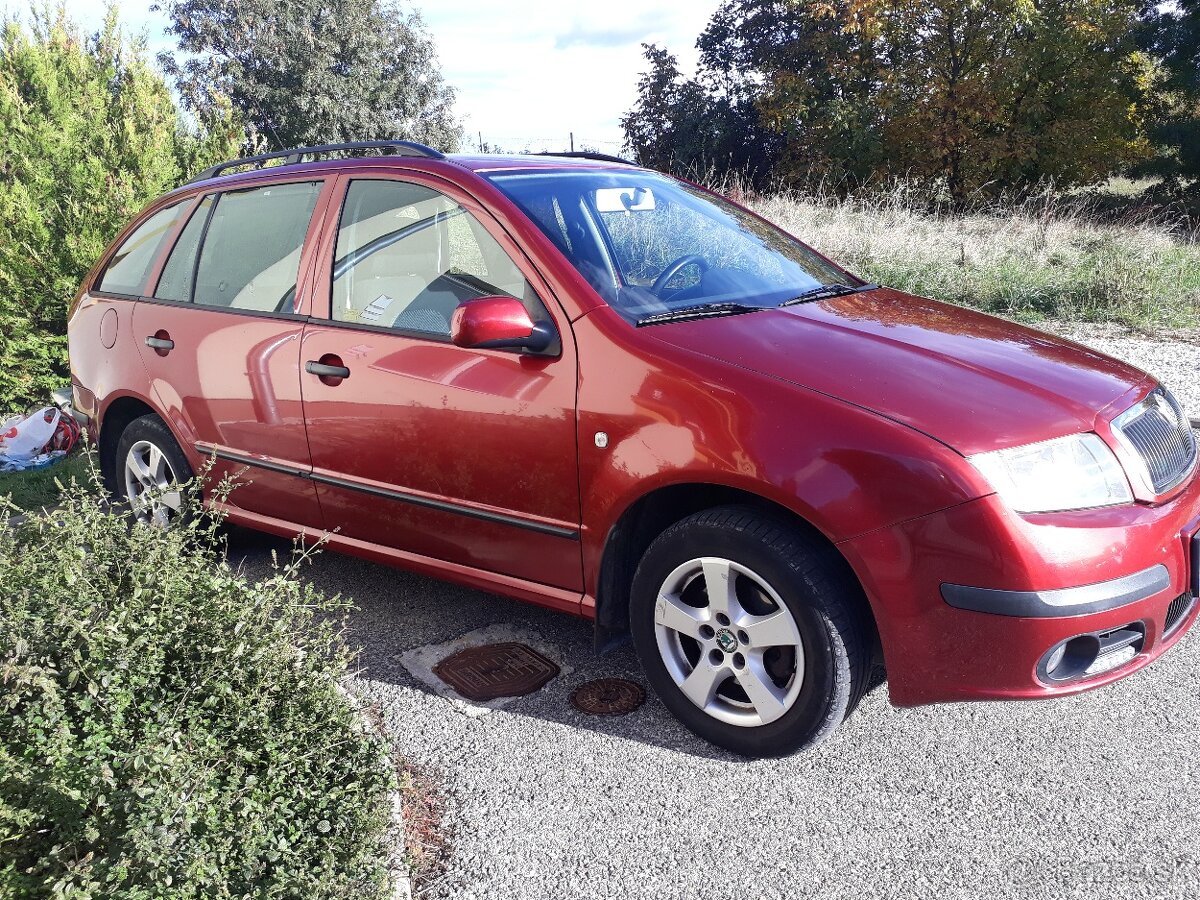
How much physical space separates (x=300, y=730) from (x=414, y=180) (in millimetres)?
2122

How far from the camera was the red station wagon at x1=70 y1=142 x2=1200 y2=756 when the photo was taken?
2643 millimetres

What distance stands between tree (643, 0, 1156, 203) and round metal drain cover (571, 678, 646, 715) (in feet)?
65.5

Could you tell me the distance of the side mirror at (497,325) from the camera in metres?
3.16

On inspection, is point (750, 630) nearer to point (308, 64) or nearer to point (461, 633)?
point (461, 633)

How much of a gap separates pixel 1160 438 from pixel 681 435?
4.78ft

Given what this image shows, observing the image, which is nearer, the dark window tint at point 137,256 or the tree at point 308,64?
the dark window tint at point 137,256

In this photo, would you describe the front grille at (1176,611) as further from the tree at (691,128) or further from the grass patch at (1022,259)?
the tree at (691,128)

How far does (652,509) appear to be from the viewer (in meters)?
3.23

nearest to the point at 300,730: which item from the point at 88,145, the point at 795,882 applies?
the point at 795,882

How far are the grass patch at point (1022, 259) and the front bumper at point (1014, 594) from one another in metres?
7.61

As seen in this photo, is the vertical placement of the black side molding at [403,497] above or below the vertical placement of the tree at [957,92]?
below

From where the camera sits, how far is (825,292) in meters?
3.77

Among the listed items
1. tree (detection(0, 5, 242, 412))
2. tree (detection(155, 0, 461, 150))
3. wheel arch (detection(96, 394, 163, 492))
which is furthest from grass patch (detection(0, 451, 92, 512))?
tree (detection(155, 0, 461, 150))

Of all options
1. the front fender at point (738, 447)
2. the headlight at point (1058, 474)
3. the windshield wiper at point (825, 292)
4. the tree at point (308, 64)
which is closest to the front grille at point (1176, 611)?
the headlight at point (1058, 474)
